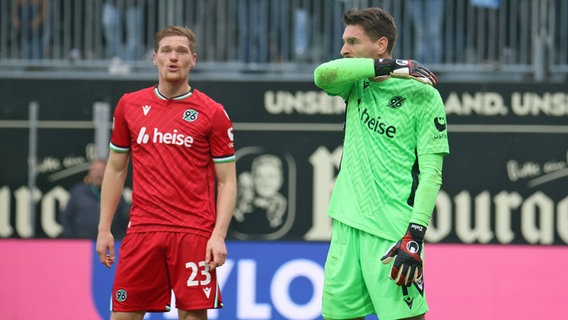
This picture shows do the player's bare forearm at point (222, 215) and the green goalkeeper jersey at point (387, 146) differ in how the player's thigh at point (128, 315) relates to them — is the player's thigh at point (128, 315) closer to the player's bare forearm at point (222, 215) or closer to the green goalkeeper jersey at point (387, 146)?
the player's bare forearm at point (222, 215)

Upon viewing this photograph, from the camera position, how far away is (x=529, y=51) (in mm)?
11648

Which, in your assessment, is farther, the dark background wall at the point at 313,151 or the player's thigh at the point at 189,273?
the dark background wall at the point at 313,151

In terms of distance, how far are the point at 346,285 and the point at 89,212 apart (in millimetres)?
6294

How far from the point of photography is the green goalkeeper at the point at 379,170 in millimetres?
5016

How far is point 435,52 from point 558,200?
1970 mm

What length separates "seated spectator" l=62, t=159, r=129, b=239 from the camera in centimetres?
1095

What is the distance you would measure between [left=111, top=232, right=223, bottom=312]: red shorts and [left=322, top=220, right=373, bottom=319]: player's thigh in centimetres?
85

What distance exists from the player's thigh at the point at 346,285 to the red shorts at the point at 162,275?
0.85 meters

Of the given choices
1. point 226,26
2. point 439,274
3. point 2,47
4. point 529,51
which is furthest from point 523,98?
point 2,47

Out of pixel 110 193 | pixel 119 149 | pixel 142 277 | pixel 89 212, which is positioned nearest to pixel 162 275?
pixel 142 277

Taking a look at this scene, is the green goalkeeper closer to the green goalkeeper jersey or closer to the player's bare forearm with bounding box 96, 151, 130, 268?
the green goalkeeper jersey

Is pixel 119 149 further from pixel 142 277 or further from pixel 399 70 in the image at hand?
pixel 399 70

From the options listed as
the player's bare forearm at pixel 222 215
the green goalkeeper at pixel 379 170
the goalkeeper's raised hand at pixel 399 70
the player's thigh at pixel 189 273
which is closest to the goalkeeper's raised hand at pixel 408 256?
the green goalkeeper at pixel 379 170

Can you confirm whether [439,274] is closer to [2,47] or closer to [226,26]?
[226,26]
